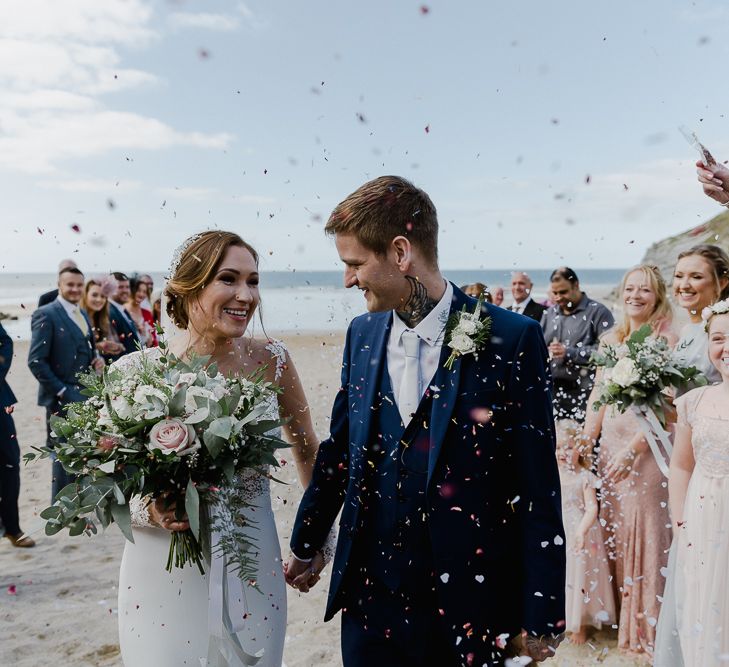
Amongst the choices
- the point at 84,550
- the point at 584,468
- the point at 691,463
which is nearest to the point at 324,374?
the point at 84,550

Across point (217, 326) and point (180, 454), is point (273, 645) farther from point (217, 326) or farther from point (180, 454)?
point (217, 326)

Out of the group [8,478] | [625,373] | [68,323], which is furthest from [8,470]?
[625,373]

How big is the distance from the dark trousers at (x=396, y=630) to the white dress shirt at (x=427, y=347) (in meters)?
0.72

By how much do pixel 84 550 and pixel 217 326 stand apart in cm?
421

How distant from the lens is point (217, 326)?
3014mm

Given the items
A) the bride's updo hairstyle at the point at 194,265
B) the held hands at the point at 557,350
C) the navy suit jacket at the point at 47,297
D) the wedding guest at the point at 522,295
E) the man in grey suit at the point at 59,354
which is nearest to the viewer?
the bride's updo hairstyle at the point at 194,265

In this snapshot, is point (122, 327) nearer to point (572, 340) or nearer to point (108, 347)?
point (108, 347)

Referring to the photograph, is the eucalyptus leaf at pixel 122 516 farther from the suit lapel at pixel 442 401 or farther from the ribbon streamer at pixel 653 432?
the ribbon streamer at pixel 653 432

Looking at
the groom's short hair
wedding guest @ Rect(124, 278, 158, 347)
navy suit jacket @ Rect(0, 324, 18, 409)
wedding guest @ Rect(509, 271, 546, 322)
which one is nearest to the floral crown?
the groom's short hair

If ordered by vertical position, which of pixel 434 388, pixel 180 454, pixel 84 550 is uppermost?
pixel 434 388

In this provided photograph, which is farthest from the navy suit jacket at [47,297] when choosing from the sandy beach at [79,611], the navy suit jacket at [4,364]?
the sandy beach at [79,611]

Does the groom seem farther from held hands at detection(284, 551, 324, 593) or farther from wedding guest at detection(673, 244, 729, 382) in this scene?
wedding guest at detection(673, 244, 729, 382)

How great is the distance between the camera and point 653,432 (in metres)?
4.27

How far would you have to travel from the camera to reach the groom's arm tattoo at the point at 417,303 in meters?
2.54
